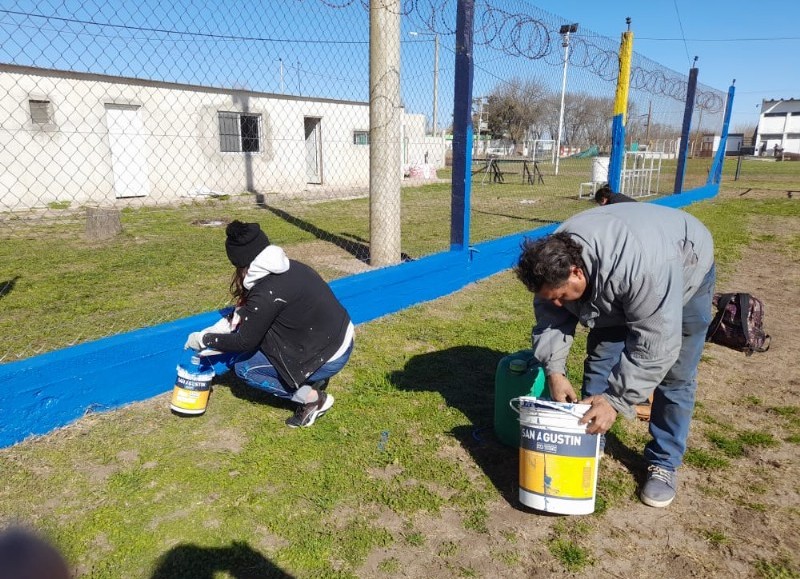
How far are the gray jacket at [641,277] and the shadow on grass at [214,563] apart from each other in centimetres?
146

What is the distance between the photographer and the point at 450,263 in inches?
224

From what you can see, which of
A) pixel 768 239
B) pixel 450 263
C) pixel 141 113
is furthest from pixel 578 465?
pixel 141 113

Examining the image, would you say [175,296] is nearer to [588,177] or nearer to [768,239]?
[768,239]

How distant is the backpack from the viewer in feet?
11.6

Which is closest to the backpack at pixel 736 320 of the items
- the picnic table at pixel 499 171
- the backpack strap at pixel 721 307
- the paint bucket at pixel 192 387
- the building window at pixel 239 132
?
the backpack strap at pixel 721 307

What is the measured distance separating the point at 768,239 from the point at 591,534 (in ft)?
28.8

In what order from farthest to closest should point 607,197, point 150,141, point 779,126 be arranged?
point 779,126
point 150,141
point 607,197

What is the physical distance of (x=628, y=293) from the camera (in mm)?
2082

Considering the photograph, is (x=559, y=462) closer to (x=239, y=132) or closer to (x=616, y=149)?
(x=616, y=149)

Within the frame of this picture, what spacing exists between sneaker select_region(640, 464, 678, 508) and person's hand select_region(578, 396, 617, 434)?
0.59 m

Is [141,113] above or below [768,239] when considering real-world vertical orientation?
above

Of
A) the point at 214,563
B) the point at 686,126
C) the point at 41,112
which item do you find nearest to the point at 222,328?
the point at 214,563

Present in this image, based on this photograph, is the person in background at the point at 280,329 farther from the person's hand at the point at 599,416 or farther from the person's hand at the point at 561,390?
the person's hand at the point at 599,416

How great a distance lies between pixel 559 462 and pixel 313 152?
17824mm
